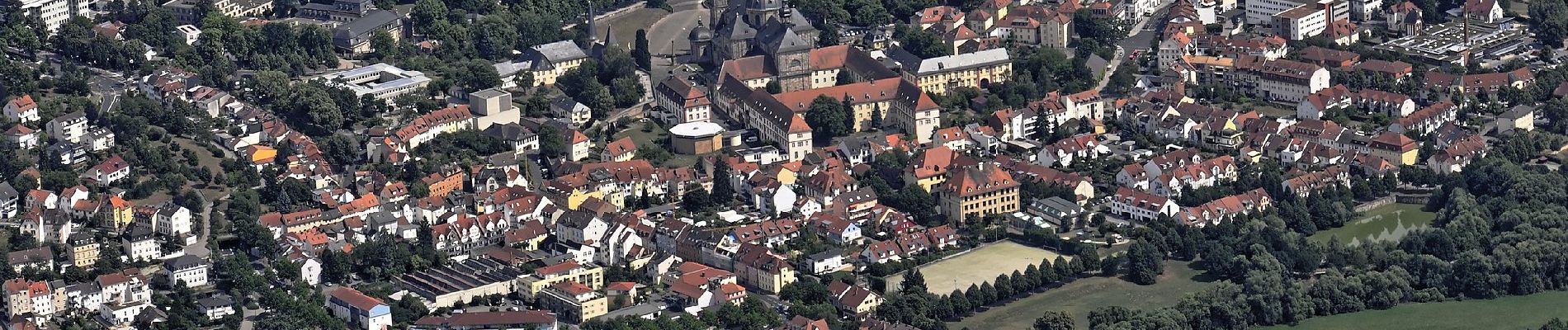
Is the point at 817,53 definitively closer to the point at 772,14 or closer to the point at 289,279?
the point at 772,14

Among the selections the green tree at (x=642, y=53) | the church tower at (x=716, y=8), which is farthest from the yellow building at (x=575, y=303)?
the church tower at (x=716, y=8)

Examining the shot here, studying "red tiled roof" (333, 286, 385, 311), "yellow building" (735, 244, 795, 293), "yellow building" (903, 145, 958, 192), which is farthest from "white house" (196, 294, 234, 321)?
"yellow building" (903, 145, 958, 192)

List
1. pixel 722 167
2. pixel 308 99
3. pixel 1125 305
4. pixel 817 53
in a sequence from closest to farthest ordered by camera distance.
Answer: pixel 1125 305 → pixel 722 167 → pixel 308 99 → pixel 817 53

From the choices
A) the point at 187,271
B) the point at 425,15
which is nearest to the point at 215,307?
the point at 187,271

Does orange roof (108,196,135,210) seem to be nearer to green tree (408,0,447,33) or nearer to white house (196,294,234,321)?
white house (196,294,234,321)

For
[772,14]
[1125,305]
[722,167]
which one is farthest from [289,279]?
[772,14]

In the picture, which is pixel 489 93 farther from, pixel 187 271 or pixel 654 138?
pixel 187 271

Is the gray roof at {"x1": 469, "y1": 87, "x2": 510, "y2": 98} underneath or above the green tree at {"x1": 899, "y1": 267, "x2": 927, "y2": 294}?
above
